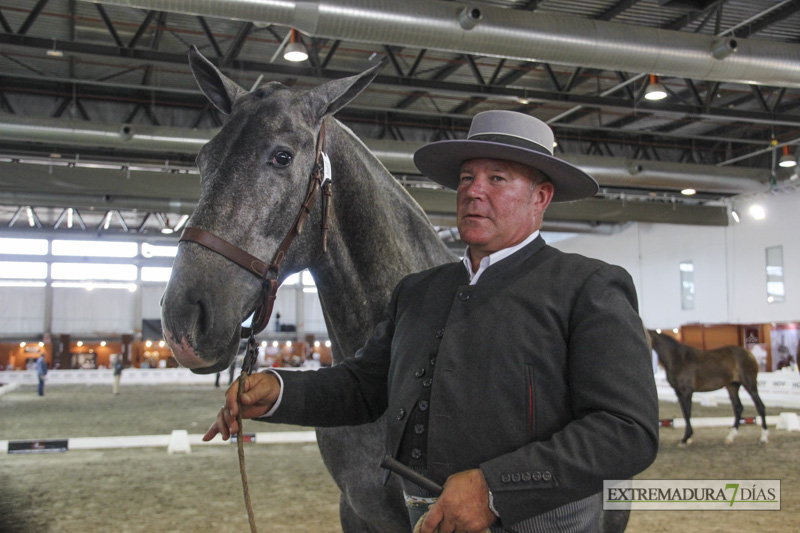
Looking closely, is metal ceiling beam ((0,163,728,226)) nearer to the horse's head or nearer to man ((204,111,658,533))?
the horse's head

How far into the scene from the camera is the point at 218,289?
1554mm

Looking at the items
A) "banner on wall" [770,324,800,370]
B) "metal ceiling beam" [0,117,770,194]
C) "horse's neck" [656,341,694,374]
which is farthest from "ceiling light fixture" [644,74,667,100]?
"banner on wall" [770,324,800,370]

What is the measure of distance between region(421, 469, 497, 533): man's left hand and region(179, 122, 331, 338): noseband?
0.67m

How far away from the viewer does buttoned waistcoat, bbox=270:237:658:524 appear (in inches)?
48.8

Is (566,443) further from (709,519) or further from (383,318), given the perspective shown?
(709,519)

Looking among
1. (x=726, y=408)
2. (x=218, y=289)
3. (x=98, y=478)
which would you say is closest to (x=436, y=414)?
(x=218, y=289)

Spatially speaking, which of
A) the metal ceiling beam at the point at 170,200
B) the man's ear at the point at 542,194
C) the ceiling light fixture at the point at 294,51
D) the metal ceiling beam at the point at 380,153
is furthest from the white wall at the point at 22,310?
the man's ear at the point at 542,194

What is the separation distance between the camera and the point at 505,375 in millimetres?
1389

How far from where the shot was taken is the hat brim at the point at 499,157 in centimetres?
153

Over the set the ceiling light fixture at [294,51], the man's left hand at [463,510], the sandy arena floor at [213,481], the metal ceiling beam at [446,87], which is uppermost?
the metal ceiling beam at [446,87]

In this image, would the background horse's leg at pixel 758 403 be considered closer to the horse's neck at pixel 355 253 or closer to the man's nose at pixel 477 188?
the horse's neck at pixel 355 253

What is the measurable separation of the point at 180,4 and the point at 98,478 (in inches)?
192

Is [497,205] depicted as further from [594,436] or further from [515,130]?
[594,436]

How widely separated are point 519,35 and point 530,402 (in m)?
6.51
